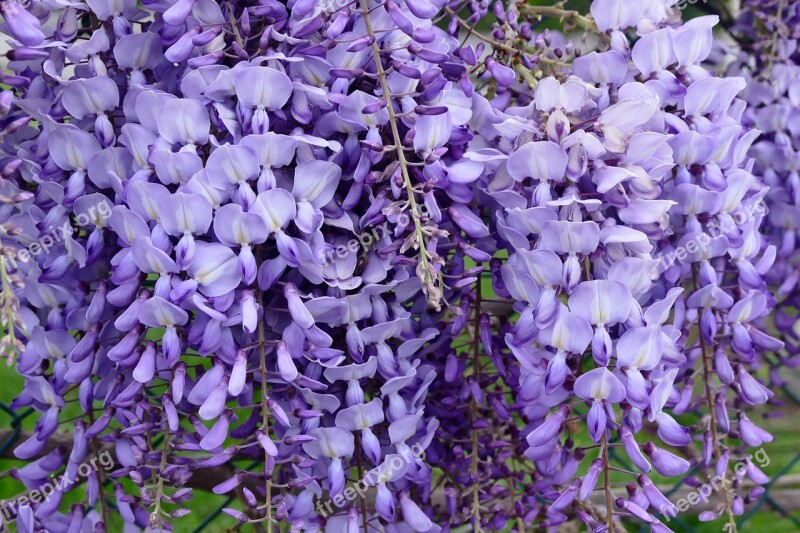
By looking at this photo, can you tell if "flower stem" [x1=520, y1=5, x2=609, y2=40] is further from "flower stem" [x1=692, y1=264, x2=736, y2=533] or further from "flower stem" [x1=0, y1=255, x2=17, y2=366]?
"flower stem" [x1=0, y1=255, x2=17, y2=366]

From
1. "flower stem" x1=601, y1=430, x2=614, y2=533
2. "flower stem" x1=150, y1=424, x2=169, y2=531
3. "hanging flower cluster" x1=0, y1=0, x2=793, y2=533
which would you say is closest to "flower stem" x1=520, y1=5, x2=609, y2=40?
"hanging flower cluster" x1=0, y1=0, x2=793, y2=533

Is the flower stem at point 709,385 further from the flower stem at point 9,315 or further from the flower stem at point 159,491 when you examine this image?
the flower stem at point 9,315

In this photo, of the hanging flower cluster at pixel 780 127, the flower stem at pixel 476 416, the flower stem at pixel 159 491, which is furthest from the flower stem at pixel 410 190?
the hanging flower cluster at pixel 780 127

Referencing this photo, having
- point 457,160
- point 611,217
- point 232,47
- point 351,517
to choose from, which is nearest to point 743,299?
point 611,217

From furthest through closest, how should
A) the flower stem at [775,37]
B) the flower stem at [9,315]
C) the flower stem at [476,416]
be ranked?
the flower stem at [775,37] < the flower stem at [476,416] < the flower stem at [9,315]

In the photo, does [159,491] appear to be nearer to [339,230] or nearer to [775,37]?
[339,230]

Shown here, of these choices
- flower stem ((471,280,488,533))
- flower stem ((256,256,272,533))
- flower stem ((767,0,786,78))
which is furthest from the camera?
flower stem ((767,0,786,78))

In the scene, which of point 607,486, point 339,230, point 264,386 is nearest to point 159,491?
point 264,386

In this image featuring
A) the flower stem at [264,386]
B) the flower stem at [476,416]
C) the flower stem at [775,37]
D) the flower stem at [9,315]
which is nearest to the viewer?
the flower stem at [9,315]
